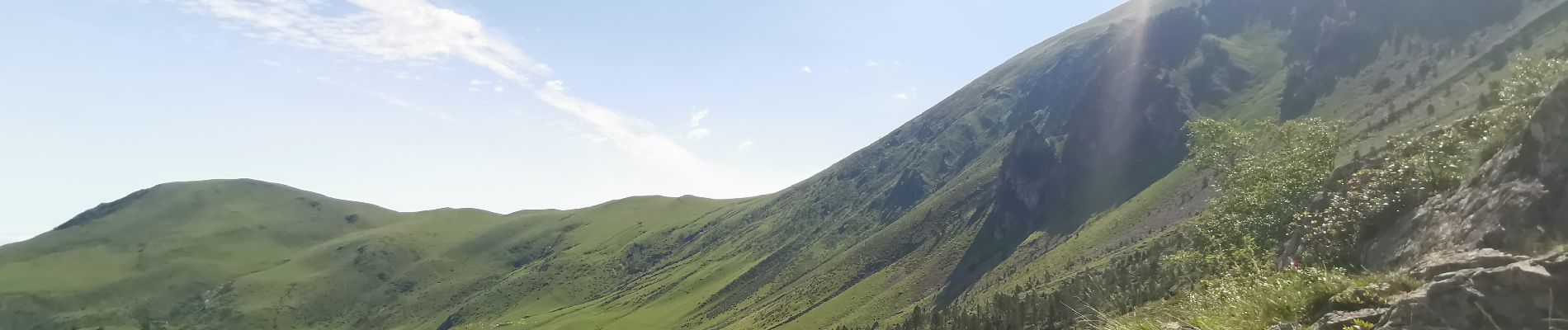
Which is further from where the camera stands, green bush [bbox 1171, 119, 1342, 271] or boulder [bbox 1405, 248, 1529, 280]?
green bush [bbox 1171, 119, 1342, 271]

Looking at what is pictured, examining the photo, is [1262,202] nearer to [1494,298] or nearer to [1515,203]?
[1515,203]

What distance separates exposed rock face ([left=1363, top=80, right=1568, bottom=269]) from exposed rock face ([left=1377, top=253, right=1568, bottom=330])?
6.16ft

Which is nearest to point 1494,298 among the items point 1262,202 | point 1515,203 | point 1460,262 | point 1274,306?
point 1460,262

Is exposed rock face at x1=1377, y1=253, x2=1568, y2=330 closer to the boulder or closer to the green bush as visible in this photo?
the boulder

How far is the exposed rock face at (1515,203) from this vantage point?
11211mm

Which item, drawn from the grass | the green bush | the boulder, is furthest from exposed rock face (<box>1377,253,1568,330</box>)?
the green bush

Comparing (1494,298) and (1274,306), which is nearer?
(1494,298)

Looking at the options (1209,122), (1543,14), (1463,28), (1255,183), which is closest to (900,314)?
(1209,122)

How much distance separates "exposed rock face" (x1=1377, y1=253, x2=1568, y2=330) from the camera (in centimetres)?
859

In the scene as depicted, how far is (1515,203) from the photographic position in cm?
1184

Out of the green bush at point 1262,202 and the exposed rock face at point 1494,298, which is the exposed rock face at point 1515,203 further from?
the green bush at point 1262,202

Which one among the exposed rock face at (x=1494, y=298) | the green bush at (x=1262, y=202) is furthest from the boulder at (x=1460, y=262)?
the green bush at (x=1262, y=202)

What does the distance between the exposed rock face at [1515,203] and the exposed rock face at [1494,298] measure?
188cm

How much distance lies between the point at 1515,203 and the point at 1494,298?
4.32 m
